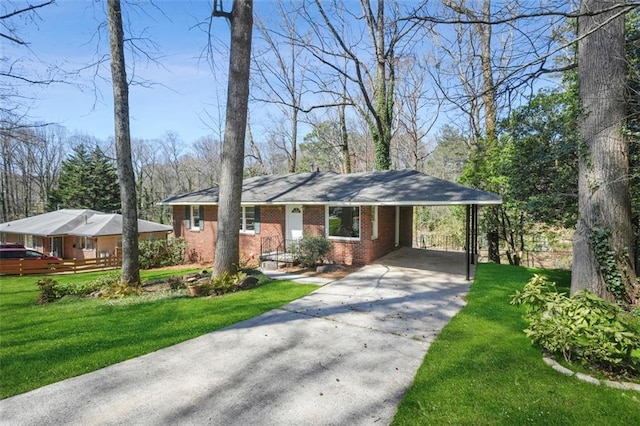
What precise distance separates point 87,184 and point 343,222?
29.6 metres

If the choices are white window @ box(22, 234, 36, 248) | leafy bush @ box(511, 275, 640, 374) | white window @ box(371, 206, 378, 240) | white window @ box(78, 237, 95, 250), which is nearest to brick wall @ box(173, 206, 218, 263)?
white window @ box(371, 206, 378, 240)

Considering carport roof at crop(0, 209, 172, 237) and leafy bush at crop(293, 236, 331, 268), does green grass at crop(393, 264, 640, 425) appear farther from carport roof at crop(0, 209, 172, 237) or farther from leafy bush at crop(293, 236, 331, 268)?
carport roof at crop(0, 209, 172, 237)

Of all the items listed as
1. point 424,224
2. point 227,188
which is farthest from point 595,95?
point 424,224

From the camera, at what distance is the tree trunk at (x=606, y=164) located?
625 centimetres

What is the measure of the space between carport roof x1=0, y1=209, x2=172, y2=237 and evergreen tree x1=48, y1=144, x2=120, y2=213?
20.2 ft

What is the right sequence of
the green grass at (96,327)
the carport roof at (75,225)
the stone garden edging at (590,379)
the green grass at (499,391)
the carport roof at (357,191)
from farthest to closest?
the carport roof at (75,225) → the carport roof at (357,191) → the green grass at (96,327) → the stone garden edging at (590,379) → the green grass at (499,391)

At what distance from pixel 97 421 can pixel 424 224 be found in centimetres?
2379

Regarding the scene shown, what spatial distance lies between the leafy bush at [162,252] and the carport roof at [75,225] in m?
6.58

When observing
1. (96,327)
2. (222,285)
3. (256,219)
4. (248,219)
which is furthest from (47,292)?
(248,219)

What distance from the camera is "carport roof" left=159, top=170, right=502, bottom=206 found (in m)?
9.51

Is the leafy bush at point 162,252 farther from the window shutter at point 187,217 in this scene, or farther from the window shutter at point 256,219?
the window shutter at point 256,219

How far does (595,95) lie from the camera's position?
21.0ft

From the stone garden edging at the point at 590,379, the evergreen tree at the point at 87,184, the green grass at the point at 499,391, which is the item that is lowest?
the green grass at the point at 499,391

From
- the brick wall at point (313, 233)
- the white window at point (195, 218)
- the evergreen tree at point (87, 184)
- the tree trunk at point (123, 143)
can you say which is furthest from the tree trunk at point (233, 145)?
the evergreen tree at point (87, 184)
